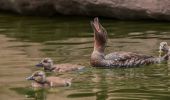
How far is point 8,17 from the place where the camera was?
1577 centimetres

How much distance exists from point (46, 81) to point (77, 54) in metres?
2.13

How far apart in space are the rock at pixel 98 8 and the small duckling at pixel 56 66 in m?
4.52

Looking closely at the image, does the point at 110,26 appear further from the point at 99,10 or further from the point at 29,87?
the point at 29,87

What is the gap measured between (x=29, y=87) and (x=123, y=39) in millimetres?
3889

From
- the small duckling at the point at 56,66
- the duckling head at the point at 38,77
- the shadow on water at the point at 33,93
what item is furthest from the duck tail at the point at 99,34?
the shadow on water at the point at 33,93

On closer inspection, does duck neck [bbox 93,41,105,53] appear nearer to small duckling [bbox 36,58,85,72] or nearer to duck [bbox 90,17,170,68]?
duck [bbox 90,17,170,68]

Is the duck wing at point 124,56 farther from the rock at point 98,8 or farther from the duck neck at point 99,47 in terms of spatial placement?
the rock at point 98,8

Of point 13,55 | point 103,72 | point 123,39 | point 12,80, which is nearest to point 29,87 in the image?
point 12,80

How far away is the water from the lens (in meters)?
8.30

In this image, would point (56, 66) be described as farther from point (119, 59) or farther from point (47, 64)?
point (119, 59)

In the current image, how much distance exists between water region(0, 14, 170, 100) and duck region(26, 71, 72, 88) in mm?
73

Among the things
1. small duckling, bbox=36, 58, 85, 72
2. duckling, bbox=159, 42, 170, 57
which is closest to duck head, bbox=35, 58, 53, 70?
small duckling, bbox=36, 58, 85, 72

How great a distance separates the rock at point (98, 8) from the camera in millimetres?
13805

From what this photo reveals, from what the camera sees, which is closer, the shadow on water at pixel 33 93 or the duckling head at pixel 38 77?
the shadow on water at pixel 33 93
